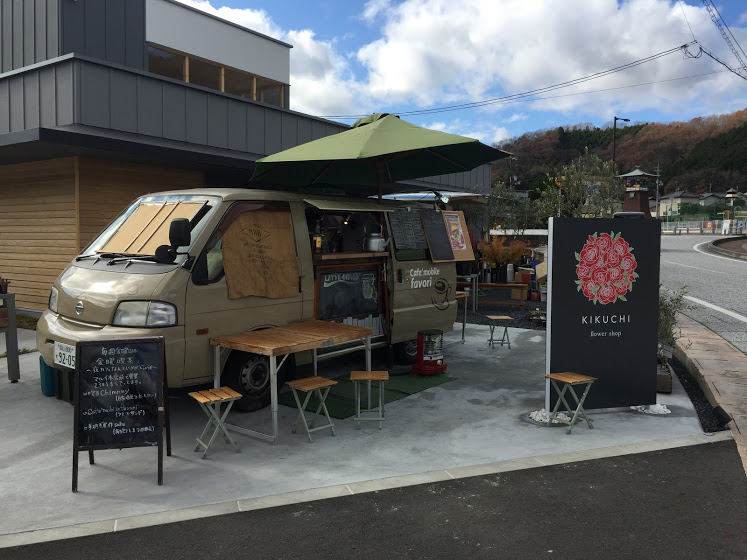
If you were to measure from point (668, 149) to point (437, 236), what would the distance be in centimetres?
10284

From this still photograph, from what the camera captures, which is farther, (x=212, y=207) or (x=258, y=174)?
(x=258, y=174)

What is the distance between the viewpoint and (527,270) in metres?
15.8

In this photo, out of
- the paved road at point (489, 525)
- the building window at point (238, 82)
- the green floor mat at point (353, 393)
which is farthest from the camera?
the building window at point (238, 82)

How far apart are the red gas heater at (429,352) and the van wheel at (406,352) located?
1.89 feet

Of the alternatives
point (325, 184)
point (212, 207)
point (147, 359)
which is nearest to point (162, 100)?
point (325, 184)

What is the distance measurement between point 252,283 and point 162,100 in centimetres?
602

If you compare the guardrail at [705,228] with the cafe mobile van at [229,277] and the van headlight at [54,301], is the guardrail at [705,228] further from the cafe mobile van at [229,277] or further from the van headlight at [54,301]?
the van headlight at [54,301]

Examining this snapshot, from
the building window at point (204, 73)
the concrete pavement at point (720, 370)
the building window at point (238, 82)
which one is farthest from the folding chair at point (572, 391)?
the building window at point (238, 82)

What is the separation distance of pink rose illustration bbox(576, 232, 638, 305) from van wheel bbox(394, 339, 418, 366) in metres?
2.91

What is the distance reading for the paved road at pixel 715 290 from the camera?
1111 cm

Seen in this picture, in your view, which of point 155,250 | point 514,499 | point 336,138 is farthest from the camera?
point 336,138

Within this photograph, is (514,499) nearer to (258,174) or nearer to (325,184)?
(258,174)

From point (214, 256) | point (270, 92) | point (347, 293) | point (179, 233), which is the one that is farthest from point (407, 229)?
point (270, 92)

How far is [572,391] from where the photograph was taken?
553cm
